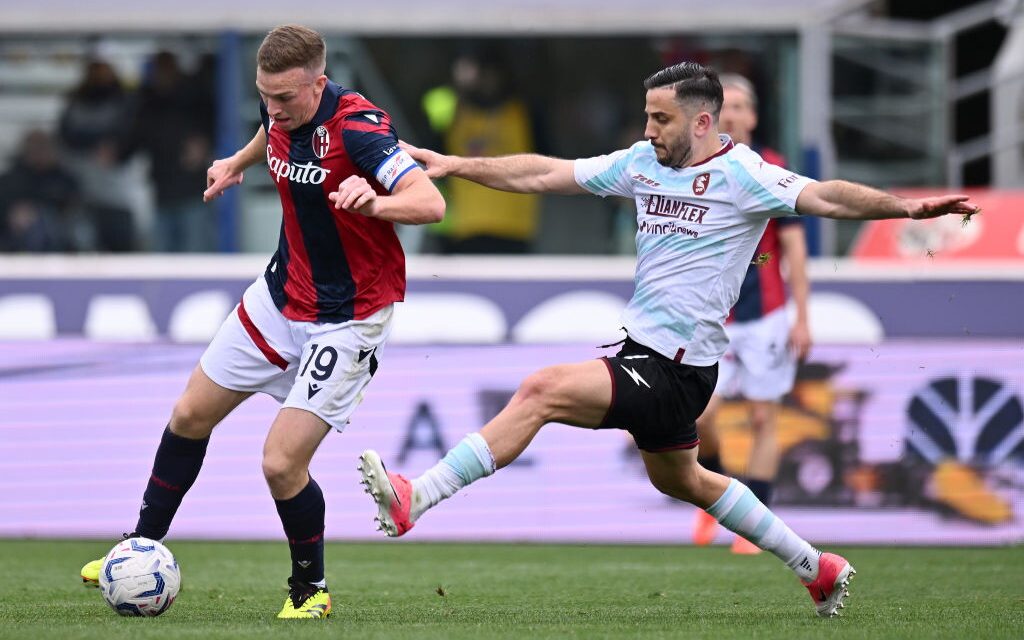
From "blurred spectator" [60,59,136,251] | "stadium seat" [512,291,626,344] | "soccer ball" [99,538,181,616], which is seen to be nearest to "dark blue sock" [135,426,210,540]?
"soccer ball" [99,538,181,616]

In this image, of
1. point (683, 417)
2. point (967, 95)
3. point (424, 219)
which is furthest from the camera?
point (967, 95)

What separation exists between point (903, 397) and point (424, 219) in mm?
5065

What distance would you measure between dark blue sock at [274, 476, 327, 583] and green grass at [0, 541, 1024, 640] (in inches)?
8.7

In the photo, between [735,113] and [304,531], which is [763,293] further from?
[304,531]

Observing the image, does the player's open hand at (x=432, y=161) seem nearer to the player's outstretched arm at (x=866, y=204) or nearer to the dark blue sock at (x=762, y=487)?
the player's outstretched arm at (x=866, y=204)

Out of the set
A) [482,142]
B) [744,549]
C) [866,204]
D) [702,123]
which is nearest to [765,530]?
[866,204]

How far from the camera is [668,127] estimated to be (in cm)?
603

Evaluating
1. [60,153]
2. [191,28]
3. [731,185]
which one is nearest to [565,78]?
[191,28]

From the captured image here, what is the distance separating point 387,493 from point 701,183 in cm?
171

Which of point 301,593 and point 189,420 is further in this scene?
point 189,420

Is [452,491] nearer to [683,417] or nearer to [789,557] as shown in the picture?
[683,417]

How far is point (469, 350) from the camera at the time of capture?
9.95 m

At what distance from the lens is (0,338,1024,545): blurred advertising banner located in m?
9.77

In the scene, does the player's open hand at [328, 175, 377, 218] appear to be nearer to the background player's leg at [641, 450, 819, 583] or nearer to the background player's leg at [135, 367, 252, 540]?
the background player's leg at [135, 367, 252, 540]
